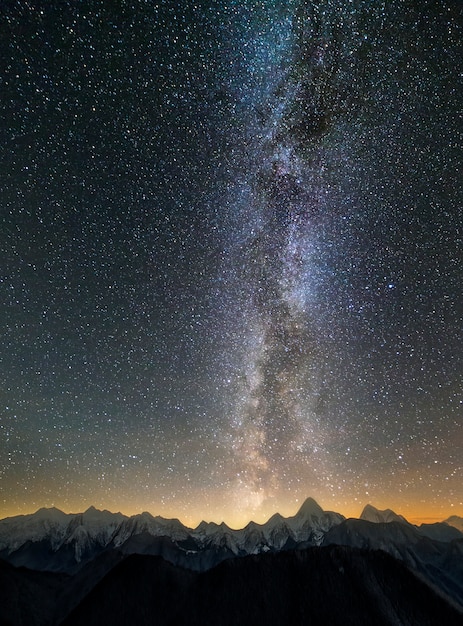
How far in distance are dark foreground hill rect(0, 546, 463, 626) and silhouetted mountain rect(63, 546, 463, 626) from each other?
0.06m

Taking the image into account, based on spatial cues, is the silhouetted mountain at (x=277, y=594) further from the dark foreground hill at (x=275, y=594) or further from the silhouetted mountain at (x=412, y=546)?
the silhouetted mountain at (x=412, y=546)

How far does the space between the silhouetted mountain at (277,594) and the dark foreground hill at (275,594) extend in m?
0.06

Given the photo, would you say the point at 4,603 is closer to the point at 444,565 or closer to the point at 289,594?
the point at 289,594

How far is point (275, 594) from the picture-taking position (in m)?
25.0

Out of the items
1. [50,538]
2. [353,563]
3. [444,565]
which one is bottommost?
[444,565]

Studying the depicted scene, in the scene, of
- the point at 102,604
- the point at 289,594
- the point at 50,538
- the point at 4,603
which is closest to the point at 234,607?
the point at 289,594

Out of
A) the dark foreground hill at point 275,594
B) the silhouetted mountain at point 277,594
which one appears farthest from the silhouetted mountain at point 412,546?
the silhouetted mountain at point 277,594

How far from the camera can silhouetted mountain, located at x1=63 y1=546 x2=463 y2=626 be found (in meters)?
21.6

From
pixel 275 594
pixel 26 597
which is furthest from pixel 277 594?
pixel 26 597

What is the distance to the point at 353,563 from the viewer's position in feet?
82.3

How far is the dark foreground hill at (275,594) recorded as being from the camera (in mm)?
21562

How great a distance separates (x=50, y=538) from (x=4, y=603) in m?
198

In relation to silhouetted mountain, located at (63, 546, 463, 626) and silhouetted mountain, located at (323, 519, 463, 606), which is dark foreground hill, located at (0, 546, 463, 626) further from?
silhouetted mountain, located at (323, 519, 463, 606)

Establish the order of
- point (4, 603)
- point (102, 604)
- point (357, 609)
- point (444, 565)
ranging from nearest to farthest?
point (357, 609) < point (102, 604) < point (4, 603) < point (444, 565)
